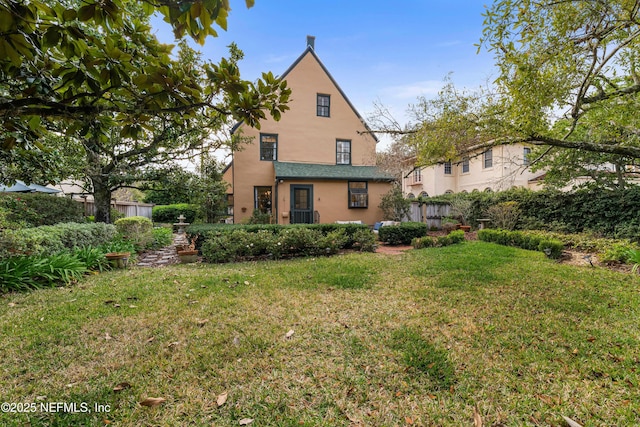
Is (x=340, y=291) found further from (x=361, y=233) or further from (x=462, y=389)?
(x=361, y=233)

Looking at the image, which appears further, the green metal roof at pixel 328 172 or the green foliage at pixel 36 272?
the green metal roof at pixel 328 172

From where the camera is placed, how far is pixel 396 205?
1448cm

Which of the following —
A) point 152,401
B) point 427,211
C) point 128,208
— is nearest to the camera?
point 152,401

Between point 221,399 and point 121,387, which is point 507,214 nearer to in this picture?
point 221,399

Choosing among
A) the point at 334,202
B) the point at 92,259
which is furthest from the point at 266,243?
the point at 334,202

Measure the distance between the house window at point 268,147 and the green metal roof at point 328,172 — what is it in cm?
74

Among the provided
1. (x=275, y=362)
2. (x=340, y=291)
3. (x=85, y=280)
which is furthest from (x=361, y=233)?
(x=85, y=280)

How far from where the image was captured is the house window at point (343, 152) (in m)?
16.5

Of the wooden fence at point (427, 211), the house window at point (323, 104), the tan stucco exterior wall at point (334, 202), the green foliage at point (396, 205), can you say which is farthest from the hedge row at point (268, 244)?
the house window at point (323, 104)

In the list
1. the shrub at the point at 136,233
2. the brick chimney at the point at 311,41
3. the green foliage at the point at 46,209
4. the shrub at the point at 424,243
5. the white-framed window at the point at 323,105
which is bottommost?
the shrub at the point at 424,243

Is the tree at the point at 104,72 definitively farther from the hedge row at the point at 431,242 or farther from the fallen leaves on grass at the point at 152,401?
the hedge row at the point at 431,242

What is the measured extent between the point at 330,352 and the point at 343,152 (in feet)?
48.5

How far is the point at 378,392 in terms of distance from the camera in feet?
7.52

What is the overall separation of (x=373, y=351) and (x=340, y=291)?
197cm
